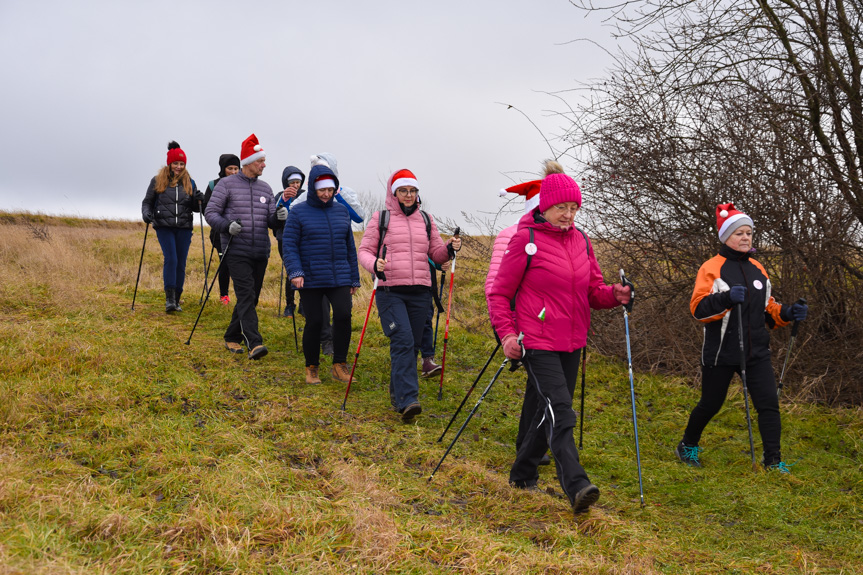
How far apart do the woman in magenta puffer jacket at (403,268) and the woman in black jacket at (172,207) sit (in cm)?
503

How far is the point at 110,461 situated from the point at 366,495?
5.46ft

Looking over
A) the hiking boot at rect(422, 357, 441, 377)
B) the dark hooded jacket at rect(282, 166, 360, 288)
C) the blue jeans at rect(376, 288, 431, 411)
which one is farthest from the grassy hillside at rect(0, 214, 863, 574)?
the dark hooded jacket at rect(282, 166, 360, 288)

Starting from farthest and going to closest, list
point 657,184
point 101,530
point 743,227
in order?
point 657,184
point 743,227
point 101,530

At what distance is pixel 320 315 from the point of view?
24.2 ft

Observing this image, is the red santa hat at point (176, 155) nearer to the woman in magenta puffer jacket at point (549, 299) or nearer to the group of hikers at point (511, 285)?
the group of hikers at point (511, 285)

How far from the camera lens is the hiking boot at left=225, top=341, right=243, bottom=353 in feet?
28.0

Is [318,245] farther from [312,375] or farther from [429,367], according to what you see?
[429,367]

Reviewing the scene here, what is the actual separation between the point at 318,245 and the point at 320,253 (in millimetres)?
90

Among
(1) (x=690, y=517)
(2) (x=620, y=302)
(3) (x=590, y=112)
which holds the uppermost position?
(3) (x=590, y=112)

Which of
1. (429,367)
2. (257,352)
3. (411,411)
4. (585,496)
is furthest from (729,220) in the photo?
(257,352)

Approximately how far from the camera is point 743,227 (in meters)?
5.62

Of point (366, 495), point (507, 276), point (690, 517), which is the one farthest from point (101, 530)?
point (690, 517)

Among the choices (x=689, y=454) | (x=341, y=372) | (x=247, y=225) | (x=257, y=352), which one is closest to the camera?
(x=689, y=454)

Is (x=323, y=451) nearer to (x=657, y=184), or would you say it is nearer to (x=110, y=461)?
(x=110, y=461)
